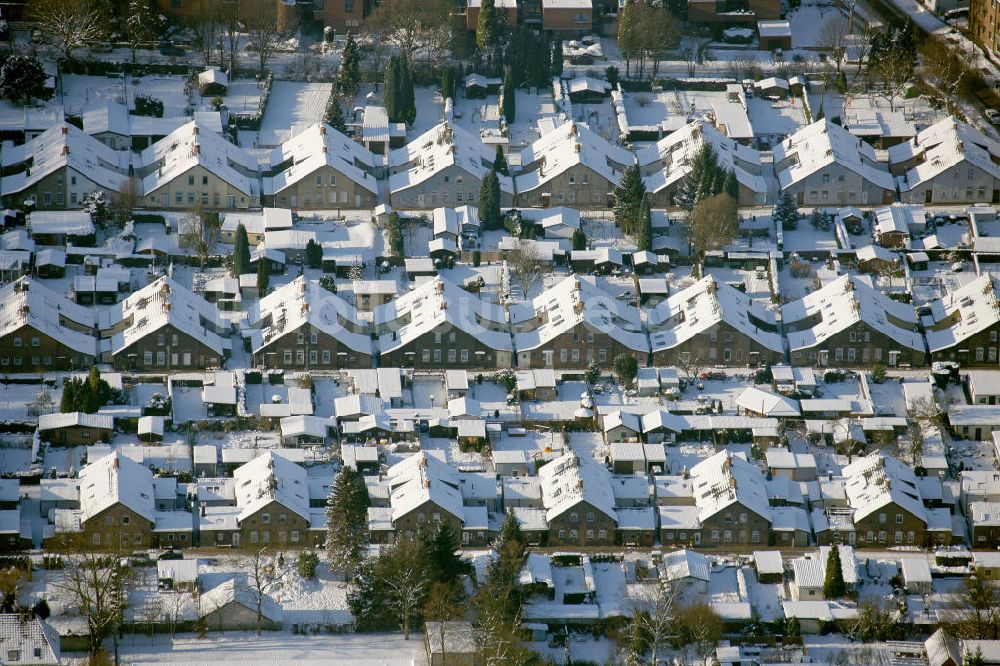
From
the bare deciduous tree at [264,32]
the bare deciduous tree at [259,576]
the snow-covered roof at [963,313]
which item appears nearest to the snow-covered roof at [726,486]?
the snow-covered roof at [963,313]

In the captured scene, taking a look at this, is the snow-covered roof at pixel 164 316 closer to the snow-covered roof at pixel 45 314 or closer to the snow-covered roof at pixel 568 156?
the snow-covered roof at pixel 45 314

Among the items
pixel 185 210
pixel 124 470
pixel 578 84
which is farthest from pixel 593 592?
pixel 578 84

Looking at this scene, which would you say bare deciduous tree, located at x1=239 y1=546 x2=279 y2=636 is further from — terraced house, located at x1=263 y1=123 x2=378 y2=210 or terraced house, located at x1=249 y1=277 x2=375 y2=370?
terraced house, located at x1=263 y1=123 x2=378 y2=210

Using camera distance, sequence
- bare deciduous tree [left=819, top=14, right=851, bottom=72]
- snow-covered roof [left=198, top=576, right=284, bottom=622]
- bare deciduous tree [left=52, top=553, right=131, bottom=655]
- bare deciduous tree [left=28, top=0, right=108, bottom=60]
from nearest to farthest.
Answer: bare deciduous tree [left=52, top=553, right=131, bottom=655] → snow-covered roof [left=198, top=576, right=284, bottom=622] → bare deciduous tree [left=28, top=0, right=108, bottom=60] → bare deciduous tree [left=819, top=14, right=851, bottom=72]

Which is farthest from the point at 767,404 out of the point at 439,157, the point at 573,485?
the point at 439,157

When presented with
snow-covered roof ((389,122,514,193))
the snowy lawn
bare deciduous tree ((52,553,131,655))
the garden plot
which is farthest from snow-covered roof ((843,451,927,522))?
the garden plot
